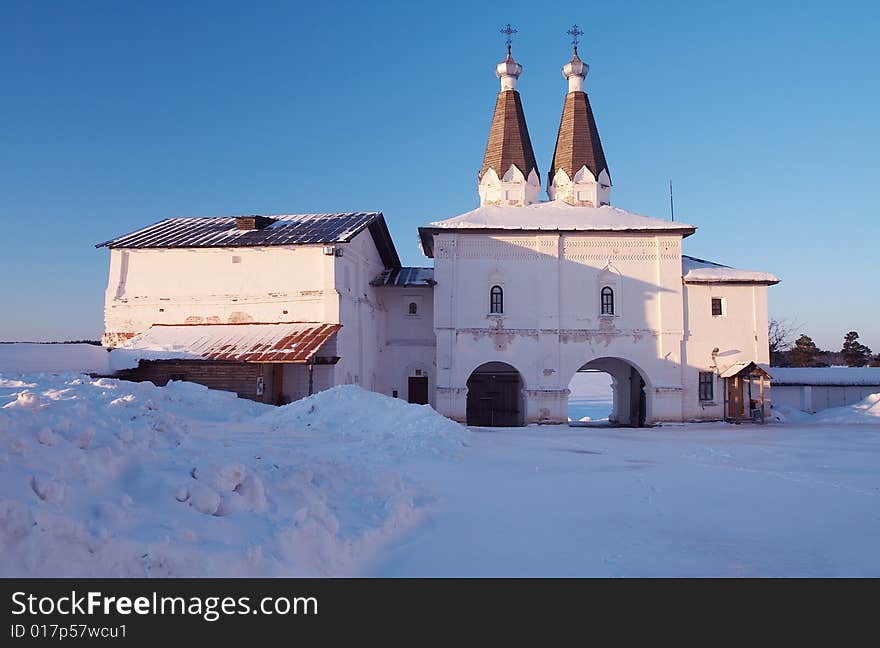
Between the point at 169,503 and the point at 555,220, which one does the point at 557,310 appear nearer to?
the point at 555,220

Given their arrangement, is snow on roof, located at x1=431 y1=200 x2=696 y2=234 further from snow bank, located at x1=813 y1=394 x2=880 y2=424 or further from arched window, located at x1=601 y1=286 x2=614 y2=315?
snow bank, located at x1=813 y1=394 x2=880 y2=424

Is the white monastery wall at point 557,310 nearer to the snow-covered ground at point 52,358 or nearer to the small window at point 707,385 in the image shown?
the small window at point 707,385

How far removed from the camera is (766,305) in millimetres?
24094

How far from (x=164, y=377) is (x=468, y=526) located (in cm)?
1588

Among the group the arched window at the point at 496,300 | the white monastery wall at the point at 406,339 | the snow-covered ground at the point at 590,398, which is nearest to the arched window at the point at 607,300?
the arched window at the point at 496,300

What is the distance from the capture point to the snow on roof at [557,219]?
76.6ft

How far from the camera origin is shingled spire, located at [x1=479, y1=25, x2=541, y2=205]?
25.3 m

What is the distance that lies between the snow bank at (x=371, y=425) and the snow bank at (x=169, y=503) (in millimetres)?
1764

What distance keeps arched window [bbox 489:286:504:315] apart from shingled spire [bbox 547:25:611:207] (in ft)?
17.4

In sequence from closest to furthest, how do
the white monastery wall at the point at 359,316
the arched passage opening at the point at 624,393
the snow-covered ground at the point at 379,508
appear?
the snow-covered ground at the point at 379,508 < the white monastery wall at the point at 359,316 < the arched passage opening at the point at 624,393

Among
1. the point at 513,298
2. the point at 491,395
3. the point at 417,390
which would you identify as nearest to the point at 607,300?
the point at 513,298

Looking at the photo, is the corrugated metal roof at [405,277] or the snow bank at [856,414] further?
the corrugated metal roof at [405,277]

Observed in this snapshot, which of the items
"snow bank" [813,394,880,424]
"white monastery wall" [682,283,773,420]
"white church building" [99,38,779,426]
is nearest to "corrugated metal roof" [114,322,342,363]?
"white church building" [99,38,779,426]

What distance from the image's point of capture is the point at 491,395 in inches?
1060
